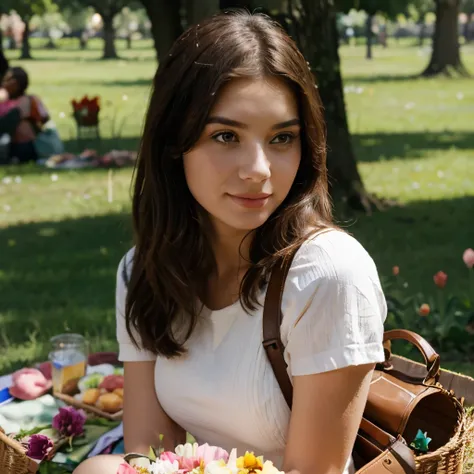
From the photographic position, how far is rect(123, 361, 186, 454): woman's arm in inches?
103

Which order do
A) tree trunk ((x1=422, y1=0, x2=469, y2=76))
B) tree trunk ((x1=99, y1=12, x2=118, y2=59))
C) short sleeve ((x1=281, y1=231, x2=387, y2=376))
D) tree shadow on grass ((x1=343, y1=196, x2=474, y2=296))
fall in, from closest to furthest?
short sleeve ((x1=281, y1=231, x2=387, y2=376))
tree shadow on grass ((x1=343, y1=196, x2=474, y2=296))
tree trunk ((x1=422, y1=0, x2=469, y2=76))
tree trunk ((x1=99, y1=12, x2=118, y2=59))

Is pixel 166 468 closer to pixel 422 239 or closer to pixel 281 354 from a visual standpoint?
pixel 281 354

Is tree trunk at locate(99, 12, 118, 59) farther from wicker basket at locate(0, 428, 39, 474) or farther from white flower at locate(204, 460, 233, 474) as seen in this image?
white flower at locate(204, 460, 233, 474)

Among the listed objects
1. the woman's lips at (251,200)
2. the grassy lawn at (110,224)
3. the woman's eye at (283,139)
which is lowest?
the grassy lawn at (110,224)

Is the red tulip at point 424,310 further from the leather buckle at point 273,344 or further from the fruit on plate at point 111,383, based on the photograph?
the leather buckle at point 273,344

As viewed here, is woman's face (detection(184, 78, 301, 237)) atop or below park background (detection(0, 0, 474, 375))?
atop

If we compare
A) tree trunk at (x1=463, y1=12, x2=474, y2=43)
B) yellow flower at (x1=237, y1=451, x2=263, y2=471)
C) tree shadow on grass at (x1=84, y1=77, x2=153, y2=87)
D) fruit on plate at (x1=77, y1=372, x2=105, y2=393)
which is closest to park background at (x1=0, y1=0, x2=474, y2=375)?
fruit on plate at (x1=77, y1=372, x2=105, y2=393)

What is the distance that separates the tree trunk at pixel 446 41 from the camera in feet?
86.6

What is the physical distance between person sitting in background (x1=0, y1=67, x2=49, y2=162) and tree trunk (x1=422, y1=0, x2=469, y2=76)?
54.9 ft

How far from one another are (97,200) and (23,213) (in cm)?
80

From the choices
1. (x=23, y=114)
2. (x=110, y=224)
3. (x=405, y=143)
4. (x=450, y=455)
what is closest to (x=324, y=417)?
(x=450, y=455)

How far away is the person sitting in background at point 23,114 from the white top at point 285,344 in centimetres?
974

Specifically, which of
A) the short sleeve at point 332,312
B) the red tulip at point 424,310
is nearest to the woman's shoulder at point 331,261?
the short sleeve at point 332,312

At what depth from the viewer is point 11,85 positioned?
39.1ft
